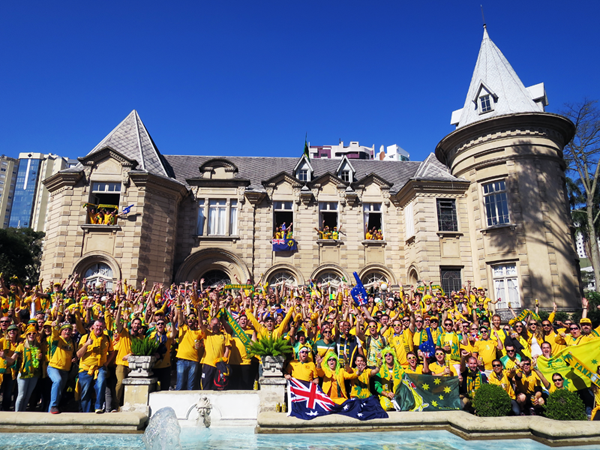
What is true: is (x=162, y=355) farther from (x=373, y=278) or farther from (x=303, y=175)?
(x=303, y=175)

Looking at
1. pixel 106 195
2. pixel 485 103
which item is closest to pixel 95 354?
pixel 106 195

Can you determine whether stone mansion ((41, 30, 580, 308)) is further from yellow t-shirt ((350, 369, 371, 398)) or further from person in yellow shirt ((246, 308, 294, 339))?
yellow t-shirt ((350, 369, 371, 398))

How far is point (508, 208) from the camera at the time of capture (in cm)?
1995

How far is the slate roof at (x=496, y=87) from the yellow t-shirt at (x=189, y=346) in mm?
19898

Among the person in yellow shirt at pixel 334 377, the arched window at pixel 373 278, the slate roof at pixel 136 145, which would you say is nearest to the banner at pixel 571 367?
the person in yellow shirt at pixel 334 377

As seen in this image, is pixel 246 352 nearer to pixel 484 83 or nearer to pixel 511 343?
pixel 511 343

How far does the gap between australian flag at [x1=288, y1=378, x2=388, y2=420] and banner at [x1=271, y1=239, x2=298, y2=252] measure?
14.9m

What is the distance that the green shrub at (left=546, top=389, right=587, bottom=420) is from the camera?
710 cm

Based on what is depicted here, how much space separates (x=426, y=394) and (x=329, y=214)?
1716 centimetres

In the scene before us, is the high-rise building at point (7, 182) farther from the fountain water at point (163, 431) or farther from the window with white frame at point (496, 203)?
the fountain water at point (163, 431)

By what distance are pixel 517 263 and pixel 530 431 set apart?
1399 cm

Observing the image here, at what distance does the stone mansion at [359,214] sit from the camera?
64.2ft

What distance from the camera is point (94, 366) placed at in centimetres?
779

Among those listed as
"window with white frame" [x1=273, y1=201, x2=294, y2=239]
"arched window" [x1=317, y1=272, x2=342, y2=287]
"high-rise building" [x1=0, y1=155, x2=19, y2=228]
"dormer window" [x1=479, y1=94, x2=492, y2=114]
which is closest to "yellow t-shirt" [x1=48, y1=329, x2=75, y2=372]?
"window with white frame" [x1=273, y1=201, x2=294, y2=239]
